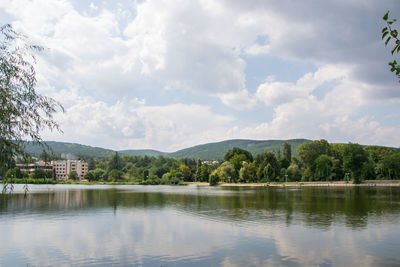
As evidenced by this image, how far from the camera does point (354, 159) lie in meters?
90.4

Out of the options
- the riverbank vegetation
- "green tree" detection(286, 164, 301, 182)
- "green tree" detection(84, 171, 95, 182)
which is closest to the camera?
the riverbank vegetation

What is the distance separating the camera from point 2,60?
10.8m

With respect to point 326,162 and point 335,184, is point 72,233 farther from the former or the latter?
point 326,162

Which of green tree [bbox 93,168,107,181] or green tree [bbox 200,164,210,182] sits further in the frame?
green tree [bbox 93,168,107,181]

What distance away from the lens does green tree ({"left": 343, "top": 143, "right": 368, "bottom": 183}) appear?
296 feet

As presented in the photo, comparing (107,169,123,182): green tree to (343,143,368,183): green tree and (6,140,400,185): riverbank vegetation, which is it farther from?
(343,143,368,183): green tree

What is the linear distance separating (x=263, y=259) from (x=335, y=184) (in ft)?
296

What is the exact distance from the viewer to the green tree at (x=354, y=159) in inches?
3548

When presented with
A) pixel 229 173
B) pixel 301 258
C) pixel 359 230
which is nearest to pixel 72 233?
pixel 301 258

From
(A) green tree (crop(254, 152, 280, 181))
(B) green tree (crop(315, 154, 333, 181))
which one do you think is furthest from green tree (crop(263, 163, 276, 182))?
(B) green tree (crop(315, 154, 333, 181))

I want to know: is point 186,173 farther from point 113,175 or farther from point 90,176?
point 90,176

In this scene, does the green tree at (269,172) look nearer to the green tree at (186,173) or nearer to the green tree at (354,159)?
the green tree at (354,159)

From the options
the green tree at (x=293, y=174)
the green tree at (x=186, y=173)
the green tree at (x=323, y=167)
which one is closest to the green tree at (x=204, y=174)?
the green tree at (x=186, y=173)

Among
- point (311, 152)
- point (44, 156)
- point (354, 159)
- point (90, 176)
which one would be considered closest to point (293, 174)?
point (311, 152)
